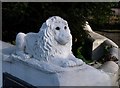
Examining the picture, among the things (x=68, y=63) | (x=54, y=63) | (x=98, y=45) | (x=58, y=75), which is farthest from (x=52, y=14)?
(x=58, y=75)

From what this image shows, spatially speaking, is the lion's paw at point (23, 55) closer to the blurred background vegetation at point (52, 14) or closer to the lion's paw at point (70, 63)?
the lion's paw at point (70, 63)

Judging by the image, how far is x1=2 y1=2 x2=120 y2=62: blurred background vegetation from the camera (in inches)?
363

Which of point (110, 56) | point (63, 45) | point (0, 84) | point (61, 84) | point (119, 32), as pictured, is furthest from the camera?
point (119, 32)

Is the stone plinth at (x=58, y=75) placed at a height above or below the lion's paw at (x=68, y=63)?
below

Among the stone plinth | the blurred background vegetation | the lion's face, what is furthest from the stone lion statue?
the blurred background vegetation

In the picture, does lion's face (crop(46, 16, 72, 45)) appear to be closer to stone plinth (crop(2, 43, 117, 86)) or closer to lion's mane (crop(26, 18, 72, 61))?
lion's mane (crop(26, 18, 72, 61))

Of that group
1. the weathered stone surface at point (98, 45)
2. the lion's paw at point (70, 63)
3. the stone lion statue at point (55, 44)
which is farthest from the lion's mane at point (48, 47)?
the weathered stone surface at point (98, 45)

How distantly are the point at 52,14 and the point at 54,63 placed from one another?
4553mm

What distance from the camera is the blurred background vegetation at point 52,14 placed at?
9227mm

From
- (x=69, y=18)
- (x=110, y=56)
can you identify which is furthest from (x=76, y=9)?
(x=110, y=56)

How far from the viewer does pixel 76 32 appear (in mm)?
9289

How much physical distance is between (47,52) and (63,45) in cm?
22

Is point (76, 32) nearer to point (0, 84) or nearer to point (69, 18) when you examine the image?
point (69, 18)

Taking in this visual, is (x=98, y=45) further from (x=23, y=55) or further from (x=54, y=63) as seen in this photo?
(x=54, y=63)
